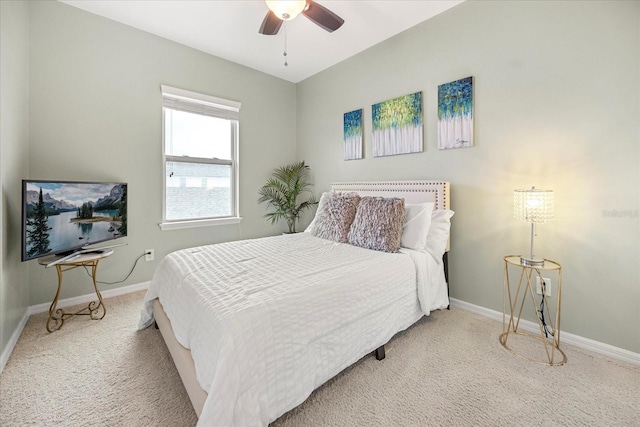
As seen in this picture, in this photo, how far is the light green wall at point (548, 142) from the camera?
5.75 ft

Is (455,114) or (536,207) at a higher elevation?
(455,114)

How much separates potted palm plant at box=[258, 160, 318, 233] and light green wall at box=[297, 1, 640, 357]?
5.48 ft

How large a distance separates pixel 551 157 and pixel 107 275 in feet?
13.6

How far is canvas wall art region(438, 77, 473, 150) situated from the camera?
7.88ft

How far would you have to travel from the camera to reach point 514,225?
2.21m

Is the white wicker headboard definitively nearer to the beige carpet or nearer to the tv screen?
the beige carpet

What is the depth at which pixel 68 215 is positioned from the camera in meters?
2.20

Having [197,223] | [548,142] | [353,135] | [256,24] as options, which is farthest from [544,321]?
[256,24]

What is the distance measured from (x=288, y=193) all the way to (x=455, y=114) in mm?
2400

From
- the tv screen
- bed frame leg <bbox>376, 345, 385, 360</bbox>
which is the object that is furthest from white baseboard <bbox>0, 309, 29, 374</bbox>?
bed frame leg <bbox>376, 345, 385, 360</bbox>

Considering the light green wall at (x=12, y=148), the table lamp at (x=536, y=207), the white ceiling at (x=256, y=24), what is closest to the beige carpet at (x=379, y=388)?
the light green wall at (x=12, y=148)

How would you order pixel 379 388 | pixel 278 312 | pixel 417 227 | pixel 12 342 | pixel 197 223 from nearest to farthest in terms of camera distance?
pixel 278 312, pixel 379 388, pixel 12 342, pixel 417 227, pixel 197 223

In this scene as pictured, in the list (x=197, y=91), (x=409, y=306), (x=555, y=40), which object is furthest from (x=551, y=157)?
(x=197, y=91)

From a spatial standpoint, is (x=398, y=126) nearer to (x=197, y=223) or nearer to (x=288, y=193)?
(x=288, y=193)
